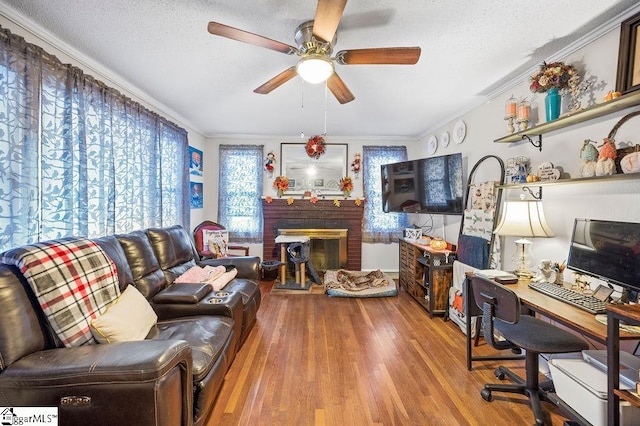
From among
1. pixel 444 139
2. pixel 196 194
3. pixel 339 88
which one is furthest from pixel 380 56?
pixel 196 194

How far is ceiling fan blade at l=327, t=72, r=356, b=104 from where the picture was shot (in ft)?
6.65

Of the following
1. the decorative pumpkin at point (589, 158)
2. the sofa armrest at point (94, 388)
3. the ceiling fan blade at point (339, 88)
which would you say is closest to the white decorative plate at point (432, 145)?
the ceiling fan blade at point (339, 88)

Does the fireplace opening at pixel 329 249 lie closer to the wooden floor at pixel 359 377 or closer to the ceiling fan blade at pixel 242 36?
the wooden floor at pixel 359 377

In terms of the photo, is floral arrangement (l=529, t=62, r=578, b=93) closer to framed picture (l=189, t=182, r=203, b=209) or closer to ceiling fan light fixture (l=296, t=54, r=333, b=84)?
ceiling fan light fixture (l=296, t=54, r=333, b=84)

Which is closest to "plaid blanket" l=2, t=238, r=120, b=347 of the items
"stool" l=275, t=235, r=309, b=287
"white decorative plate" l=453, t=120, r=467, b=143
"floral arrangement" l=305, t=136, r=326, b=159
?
"stool" l=275, t=235, r=309, b=287

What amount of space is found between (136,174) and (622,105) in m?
3.88

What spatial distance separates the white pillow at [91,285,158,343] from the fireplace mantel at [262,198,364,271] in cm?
299

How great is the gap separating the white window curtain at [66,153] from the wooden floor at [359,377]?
1.70 meters

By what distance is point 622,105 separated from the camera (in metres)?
1.57

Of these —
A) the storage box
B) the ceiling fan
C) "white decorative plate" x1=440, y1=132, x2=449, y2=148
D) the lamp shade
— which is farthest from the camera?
"white decorative plate" x1=440, y1=132, x2=449, y2=148

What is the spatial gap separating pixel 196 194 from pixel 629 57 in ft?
16.0

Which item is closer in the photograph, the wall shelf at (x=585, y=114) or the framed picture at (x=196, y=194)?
the wall shelf at (x=585, y=114)

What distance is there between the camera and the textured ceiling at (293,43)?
5.25 ft

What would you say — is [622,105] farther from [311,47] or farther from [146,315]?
[146,315]
